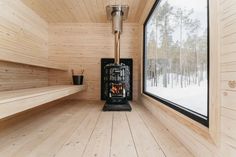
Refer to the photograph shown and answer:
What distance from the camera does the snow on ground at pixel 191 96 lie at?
1282 millimetres

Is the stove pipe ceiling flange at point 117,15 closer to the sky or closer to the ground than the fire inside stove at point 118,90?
closer to the sky

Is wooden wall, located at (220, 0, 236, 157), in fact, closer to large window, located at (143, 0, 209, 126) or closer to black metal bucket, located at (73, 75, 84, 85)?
large window, located at (143, 0, 209, 126)

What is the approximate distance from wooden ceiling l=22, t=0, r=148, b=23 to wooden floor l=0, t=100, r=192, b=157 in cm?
200

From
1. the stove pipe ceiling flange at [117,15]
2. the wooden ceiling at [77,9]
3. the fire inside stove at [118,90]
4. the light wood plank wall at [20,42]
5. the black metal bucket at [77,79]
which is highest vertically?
the wooden ceiling at [77,9]

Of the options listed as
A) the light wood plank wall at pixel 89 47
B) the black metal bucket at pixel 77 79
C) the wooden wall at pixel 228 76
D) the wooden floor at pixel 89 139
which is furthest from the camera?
the light wood plank wall at pixel 89 47

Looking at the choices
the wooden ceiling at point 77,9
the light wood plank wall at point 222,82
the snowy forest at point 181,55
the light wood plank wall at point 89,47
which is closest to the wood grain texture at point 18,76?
the light wood plank wall at point 89,47

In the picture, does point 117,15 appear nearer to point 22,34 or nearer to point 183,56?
point 22,34

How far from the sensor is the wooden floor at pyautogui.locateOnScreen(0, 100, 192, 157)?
1408 millimetres

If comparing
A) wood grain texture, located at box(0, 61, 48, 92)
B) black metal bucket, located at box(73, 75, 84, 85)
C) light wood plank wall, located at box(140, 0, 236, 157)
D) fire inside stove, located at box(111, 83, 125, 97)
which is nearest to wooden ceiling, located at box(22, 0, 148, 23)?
wood grain texture, located at box(0, 61, 48, 92)

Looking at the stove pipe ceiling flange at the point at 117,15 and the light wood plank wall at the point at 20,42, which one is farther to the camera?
the stove pipe ceiling flange at the point at 117,15

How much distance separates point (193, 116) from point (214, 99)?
0.39m

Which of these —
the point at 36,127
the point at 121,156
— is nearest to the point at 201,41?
the point at 121,156

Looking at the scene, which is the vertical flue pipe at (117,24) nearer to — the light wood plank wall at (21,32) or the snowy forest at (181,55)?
the snowy forest at (181,55)

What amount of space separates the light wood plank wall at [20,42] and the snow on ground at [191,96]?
177cm
